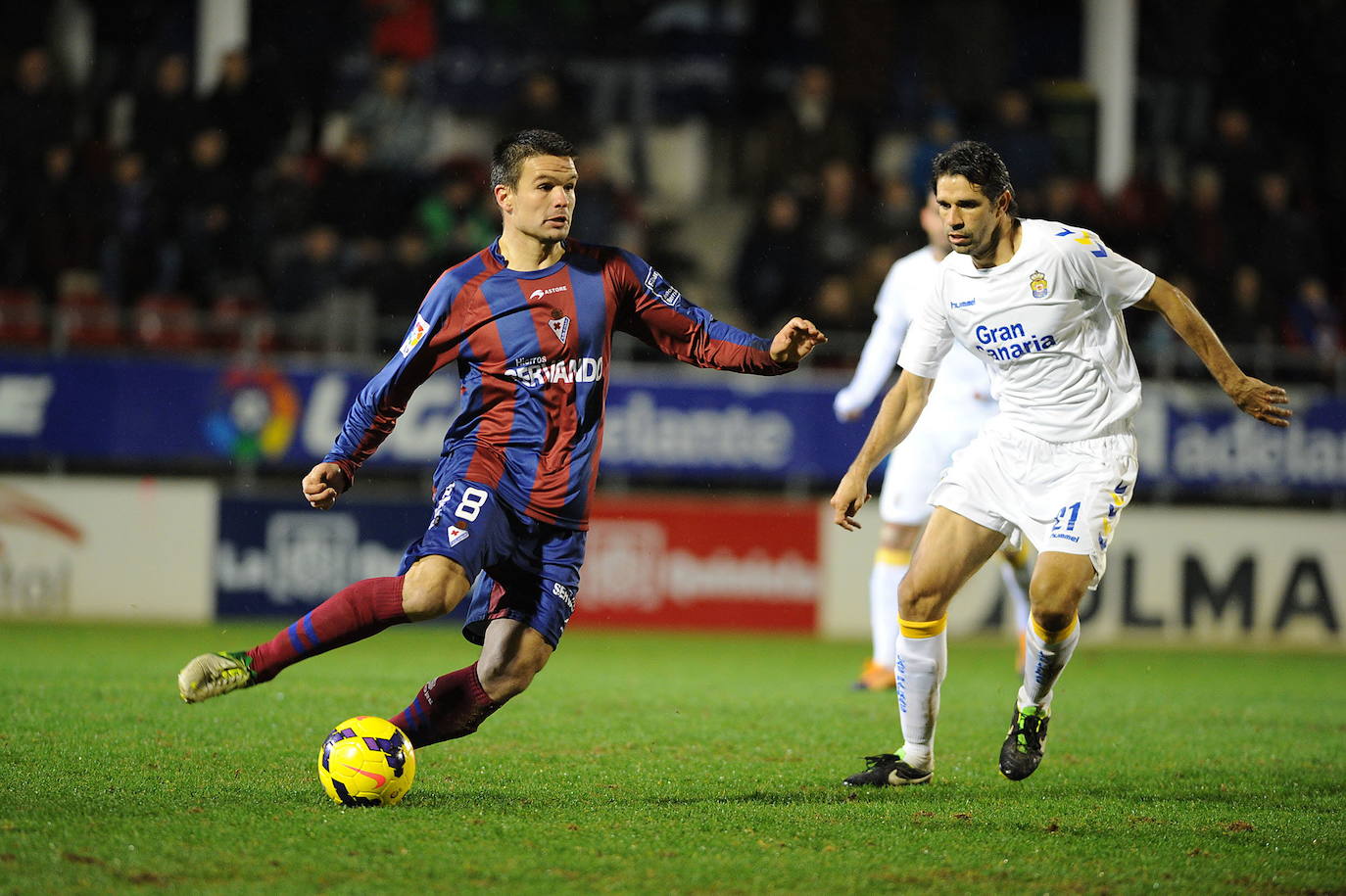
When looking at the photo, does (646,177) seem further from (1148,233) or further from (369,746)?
(369,746)

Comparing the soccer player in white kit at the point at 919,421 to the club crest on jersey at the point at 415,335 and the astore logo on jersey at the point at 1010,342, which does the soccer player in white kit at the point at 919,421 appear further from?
the club crest on jersey at the point at 415,335

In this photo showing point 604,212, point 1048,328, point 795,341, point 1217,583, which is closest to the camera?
point 795,341

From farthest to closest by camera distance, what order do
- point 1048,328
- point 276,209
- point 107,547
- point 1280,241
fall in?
1. point 1280,241
2. point 276,209
3. point 107,547
4. point 1048,328

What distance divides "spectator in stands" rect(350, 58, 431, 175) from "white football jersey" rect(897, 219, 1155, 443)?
31.2ft

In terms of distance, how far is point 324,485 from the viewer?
529 cm

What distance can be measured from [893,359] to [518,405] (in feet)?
13.3

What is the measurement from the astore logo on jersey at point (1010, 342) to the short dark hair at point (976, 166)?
1.62 feet

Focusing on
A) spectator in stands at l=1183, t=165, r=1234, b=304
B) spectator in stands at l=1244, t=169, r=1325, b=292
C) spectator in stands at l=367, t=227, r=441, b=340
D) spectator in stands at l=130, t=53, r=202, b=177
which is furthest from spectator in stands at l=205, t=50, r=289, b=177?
spectator in stands at l=1244, t=169, r=1325, b=292

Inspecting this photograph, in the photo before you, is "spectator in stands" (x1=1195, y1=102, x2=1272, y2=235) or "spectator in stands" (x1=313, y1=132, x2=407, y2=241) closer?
"spectator in stands" (x1=313, y1=132, x2=407, y2=241)

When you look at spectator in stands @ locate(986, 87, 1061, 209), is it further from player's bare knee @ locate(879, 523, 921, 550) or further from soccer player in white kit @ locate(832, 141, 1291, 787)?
soccer player in white kit @ locate(832, 141, 1291, 787)

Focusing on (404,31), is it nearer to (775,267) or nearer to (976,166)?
(775,267)

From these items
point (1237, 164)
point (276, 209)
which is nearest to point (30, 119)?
point (276, 209)

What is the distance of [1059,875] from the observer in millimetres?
4496

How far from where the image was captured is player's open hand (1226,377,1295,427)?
5641 millimetres
